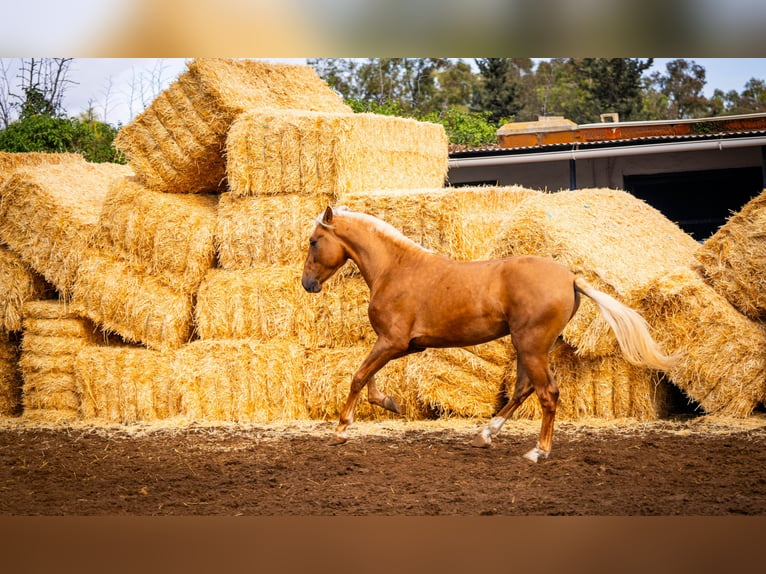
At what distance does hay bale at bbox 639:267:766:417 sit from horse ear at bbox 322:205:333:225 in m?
2.18

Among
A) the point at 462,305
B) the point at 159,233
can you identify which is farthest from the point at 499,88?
the point at 462,305

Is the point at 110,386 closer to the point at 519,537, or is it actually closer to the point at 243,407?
the point at 243,407

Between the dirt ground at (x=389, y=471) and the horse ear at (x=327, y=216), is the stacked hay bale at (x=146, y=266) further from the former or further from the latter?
the horse ear at (x=327, y=216)

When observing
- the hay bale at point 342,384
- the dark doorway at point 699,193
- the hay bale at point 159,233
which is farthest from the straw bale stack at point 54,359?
the dark doorway at point 699,193

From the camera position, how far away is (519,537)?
3547mm

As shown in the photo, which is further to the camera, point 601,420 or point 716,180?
point 716,180

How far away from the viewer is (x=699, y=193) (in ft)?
32.7

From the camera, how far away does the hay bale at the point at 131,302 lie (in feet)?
21.6

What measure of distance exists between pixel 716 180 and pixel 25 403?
7592mm

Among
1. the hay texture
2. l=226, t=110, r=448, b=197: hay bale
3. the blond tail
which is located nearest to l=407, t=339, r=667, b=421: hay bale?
the blond tail

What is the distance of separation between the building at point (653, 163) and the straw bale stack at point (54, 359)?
4279mm

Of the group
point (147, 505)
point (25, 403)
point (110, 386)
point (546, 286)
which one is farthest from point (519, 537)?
point (25, 403)

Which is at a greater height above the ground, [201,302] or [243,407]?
[201,302]

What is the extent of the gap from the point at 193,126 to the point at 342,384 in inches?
92.2
